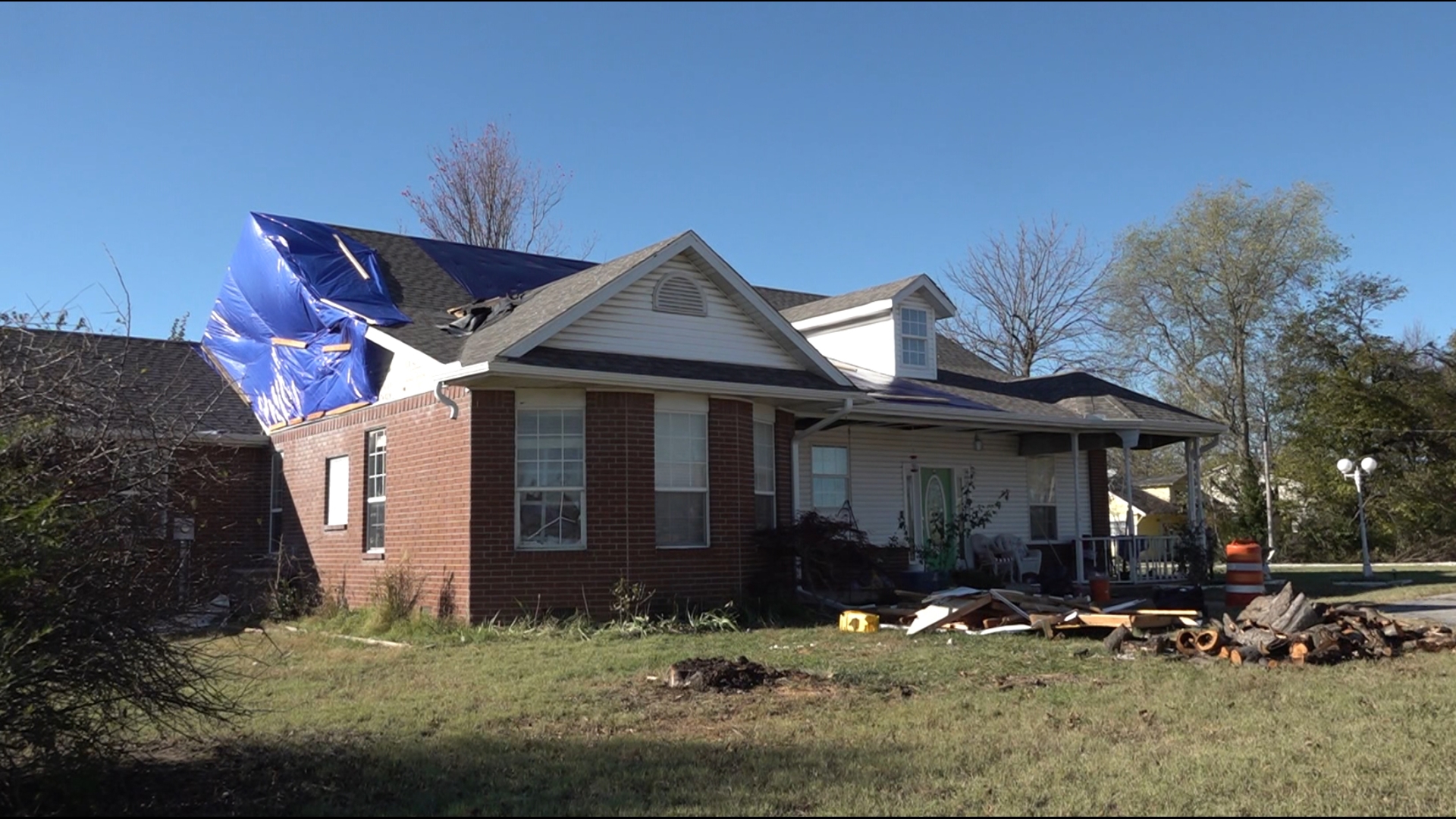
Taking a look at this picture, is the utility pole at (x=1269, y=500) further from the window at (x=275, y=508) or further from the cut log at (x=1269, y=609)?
the window at (x=275, y=508)

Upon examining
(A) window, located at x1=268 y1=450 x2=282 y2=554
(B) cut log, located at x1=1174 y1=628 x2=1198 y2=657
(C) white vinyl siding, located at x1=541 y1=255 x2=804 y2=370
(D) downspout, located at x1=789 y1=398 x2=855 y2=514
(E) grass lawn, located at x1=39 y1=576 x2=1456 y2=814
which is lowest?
(E) grass lawn, located at x1=39 y1=576 x2=1456 y2=814

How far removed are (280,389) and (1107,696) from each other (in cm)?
1383

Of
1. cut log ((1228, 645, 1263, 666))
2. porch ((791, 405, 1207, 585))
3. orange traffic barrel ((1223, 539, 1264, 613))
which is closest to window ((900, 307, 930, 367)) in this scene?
porch ((791, 405, 1207, 585))

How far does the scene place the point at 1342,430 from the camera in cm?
3694

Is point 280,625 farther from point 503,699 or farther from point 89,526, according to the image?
point 89,526

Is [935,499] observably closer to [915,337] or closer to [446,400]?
[915,337]

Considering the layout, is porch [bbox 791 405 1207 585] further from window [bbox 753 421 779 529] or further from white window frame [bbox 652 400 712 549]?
white window frame [bbox 652 400 712 549]

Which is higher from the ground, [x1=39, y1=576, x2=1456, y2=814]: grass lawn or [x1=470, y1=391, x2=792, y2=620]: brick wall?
[x1=470, y1=391, x2=792, y2=620]: brick wall

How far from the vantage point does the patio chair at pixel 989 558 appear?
18.8 meters

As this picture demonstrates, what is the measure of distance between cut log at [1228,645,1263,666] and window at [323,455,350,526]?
11132 mm

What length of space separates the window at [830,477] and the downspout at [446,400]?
6.22 metres

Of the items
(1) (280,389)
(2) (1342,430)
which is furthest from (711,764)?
(2) (1342,430)

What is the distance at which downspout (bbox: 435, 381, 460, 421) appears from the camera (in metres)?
13.2

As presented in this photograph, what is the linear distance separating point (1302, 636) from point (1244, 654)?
56 cm
